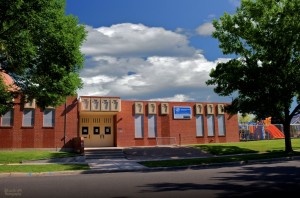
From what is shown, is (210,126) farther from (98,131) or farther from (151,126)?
(98,131)

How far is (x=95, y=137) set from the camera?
33781mm

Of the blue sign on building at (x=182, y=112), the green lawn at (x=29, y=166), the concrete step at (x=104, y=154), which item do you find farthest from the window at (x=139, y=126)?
the green lawn at (x=29, y=166)

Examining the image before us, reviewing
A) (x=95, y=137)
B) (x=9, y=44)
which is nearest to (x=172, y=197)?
(x=9, y=44)

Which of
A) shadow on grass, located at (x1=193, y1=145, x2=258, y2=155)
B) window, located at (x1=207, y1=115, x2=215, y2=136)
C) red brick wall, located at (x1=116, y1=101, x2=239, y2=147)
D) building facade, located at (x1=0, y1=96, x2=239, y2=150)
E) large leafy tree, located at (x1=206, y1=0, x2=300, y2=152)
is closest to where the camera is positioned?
large leafy tree, located at (x1=206, y1=0, x2=300, y2=152)

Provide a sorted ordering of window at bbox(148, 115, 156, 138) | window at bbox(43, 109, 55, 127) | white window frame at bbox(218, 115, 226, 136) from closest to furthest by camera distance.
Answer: window at bbox(43, 109, 55, 127) → window at bbox(148, 115, 156, 138) → white window frame at bbox(218, 115, 226, 136)

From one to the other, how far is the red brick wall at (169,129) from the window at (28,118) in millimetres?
8273

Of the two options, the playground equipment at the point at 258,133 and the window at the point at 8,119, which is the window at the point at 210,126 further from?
the window at the point at 8,119

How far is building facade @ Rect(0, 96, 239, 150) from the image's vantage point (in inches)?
1182

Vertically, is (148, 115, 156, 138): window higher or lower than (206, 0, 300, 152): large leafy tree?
lower

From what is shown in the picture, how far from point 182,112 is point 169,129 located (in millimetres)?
2518

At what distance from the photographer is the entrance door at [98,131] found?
3362 centimetres

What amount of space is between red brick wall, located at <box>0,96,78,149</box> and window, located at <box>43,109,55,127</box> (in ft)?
0.99

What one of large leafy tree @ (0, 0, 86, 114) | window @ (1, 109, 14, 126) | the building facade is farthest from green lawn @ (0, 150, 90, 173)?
window @ (1, 109, 14, 126)

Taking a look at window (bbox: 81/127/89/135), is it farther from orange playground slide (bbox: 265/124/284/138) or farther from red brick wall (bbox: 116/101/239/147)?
orange playground slide (bbox: 265/124/284/138)
